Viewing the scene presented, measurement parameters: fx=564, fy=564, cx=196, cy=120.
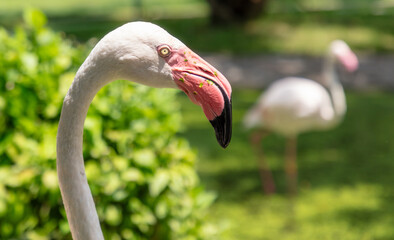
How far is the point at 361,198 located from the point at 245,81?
16.8 feet

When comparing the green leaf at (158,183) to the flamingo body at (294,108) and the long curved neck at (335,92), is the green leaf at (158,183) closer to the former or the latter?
the flamingo body at (294,108)

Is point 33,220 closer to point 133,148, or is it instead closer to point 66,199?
point 133,148

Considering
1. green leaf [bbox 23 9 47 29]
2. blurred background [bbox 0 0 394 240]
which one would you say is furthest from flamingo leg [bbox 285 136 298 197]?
green leaf [bbox 23 9 47 29]

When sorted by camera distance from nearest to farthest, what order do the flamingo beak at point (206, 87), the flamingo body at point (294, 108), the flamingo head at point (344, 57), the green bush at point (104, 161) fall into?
the flamingo beak at point (206, 87) → the green bush at point (104, 161) → the flamingo body at point (294, 108) → the flamingo head at point (344, 57)

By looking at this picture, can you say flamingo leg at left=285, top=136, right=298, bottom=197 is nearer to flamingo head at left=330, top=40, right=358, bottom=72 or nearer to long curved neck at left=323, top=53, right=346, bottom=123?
long curved neck at left=323, top=53, right=346, bottom=123

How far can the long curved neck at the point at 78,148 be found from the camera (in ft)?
5.41

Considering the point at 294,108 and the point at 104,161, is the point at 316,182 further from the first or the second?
the point at 104,161

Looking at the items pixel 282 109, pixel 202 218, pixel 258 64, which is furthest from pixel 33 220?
pixel 258 64

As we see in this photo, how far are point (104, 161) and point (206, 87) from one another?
1.39m

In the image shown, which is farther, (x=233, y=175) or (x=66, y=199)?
(x=233, y=175)

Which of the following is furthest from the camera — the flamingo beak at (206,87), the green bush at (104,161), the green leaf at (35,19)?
the green leaf at (35,19)

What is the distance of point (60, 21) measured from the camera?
16.4 m

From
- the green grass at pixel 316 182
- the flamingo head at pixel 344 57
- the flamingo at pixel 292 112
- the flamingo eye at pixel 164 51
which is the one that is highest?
the flamingo head at pixel 344 57

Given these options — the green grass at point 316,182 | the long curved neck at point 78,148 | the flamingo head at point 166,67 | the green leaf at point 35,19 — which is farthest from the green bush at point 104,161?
the flamingo head at point 166,67
